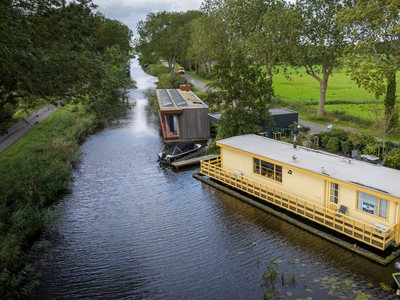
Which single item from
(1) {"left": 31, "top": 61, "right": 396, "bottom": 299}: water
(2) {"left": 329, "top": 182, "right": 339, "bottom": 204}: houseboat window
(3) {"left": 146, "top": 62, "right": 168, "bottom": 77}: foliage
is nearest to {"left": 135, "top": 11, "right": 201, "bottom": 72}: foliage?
(3) {"left": 146, "top": 62, "right": 168, "bottom": 77}: foliage

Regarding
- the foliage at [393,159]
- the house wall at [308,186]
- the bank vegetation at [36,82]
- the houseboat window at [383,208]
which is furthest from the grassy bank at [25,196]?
the foliage at [393,159]

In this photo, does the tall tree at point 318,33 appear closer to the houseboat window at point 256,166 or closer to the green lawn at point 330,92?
the green lawn at point 330,92

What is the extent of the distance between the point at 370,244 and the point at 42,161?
2172cm

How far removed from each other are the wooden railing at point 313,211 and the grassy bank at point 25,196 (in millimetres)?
10798

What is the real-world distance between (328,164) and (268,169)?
3550 millimetres

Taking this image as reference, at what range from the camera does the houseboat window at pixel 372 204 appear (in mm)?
14516

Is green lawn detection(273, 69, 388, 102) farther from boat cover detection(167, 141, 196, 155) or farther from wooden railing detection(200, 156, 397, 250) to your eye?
wooden railing detection(200, 156, 397, 250)

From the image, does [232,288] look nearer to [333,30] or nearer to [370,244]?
[370,244]

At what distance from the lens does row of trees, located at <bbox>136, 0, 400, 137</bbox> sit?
26078mm

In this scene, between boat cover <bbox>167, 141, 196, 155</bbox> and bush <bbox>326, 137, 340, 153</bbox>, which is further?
boat cover <bbox>167, 141, 196, 155</bbox>

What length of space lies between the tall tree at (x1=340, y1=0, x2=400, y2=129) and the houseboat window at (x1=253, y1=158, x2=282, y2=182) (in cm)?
1098

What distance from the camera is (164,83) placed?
6378cm

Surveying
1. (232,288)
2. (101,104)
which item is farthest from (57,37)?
(232,288)

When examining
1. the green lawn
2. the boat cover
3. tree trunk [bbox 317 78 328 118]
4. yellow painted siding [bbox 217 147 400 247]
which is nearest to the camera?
yellow painted siding [bbox 217 147 400 247]
